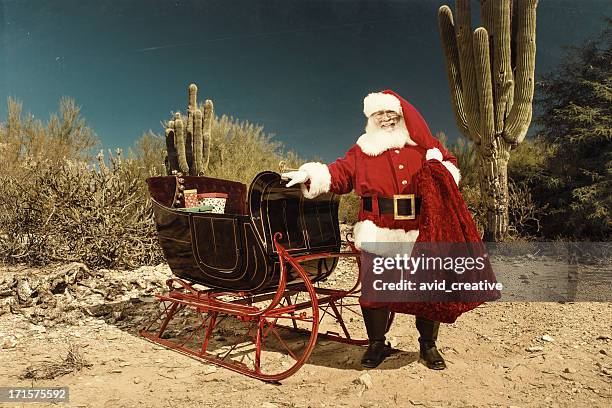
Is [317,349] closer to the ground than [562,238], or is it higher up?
closer to the ground

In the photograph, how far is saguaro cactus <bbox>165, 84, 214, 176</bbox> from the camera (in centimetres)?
1027

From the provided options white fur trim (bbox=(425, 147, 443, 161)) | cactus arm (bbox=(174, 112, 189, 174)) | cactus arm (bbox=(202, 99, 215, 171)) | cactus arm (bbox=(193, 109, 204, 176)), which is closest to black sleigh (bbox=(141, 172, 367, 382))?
white fur trim (bbox=(425, 147, 443, 161))

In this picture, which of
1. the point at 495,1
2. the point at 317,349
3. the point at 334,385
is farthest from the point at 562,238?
the point at 334,385

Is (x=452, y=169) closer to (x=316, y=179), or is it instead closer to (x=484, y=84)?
(x=316, y=179)

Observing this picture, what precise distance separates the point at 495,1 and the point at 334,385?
6318 mm

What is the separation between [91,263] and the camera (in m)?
6.96

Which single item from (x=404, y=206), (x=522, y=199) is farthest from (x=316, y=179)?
(x=522, y=199)

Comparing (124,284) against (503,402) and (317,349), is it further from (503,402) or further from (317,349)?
(503,402)

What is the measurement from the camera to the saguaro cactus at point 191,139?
10.3 m

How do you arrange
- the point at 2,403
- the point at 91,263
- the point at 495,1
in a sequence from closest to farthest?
the point at 2,403 → the point at 91,263 → the point at 495,1

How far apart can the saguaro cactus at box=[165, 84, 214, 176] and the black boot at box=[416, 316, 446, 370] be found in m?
6.84

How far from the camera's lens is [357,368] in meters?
4.04

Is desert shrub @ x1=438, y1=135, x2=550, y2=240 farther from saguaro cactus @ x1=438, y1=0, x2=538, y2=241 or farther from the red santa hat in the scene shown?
the red santa hat

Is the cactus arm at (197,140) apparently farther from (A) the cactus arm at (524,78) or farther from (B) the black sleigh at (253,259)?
(B) the black sleigh at (253,259)
